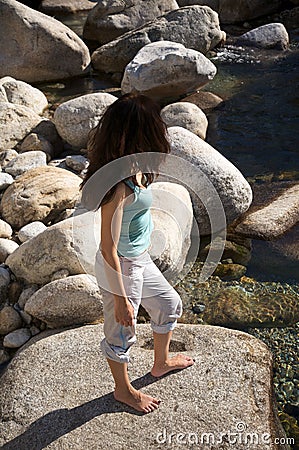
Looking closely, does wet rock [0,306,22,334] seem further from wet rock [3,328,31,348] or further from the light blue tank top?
the light blue tank top

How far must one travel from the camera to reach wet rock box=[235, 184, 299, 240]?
218 inches

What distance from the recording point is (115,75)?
9523mm

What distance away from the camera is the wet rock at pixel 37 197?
5288 mm

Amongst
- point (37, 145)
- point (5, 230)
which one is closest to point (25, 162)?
point (37, 145)

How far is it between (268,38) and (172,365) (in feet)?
27.3

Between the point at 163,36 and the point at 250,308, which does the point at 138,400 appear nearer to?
the point at 250,308

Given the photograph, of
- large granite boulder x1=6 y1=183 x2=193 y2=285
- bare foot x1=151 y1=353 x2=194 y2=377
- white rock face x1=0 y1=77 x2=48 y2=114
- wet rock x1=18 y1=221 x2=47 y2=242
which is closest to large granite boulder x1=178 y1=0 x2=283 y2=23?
white rock face x1=0 y1=77 x2=48 y2=114

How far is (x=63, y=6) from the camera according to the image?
43.9ft

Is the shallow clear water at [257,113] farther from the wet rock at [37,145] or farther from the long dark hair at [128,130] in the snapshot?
the long dark hair at [128,130]

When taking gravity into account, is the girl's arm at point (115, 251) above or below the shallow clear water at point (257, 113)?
above

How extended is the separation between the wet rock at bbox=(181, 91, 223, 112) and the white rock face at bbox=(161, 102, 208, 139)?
1.12 metres

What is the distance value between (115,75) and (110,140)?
7.19 m

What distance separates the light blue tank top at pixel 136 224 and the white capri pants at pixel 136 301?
0.05 m

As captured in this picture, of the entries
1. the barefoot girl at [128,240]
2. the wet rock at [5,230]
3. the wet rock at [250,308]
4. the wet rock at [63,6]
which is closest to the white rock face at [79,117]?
the wet rock at [5,230]
